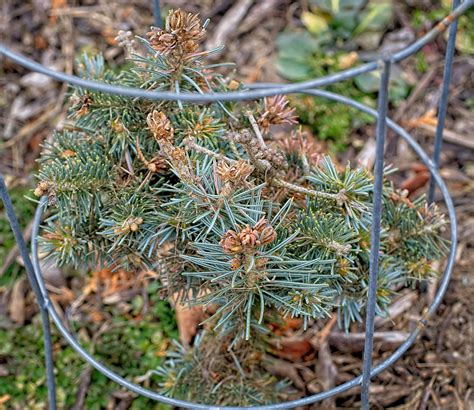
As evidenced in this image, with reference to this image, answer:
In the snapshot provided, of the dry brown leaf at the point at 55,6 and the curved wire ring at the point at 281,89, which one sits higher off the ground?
the curved wire ring at the point at 281,89

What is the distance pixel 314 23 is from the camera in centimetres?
219

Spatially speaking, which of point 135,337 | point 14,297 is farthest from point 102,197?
point 14,297

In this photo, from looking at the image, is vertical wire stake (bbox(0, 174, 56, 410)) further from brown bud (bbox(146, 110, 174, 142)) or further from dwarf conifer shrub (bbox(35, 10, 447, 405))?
brown bud (bbox(146, 110, 174, 142))

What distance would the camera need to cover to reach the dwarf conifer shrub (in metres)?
1.03

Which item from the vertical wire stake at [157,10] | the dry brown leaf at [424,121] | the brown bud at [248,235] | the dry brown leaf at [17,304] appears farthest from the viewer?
the dry brown leaf at [424,121]

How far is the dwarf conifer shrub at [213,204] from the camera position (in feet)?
3.38

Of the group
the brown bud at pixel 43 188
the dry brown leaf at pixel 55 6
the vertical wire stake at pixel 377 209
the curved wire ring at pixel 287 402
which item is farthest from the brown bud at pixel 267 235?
the dry brown leaf at pixel 55 6

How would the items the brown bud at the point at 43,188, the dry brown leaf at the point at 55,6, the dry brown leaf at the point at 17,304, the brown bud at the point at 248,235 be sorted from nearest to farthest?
1. the brown bud at the point at 248,235
2. the brown bud at the point at 43,188
3. the dry brown leaf at the point at 17,304
4. the dry brown leaf at the point at 55,6

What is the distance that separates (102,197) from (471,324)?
1.01m

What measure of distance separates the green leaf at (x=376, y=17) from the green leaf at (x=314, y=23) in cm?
11

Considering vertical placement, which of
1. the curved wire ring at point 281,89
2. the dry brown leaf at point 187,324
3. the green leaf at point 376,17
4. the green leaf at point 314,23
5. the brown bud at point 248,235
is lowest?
the dry brown leaf at point 187,324

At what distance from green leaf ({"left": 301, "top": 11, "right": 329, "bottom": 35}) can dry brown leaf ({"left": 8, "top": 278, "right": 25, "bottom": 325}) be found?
1240 mm

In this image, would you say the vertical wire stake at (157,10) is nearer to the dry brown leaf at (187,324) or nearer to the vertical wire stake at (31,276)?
the vertical wire stake at (31,276)

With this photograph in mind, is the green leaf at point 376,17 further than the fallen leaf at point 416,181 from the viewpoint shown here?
Yes
